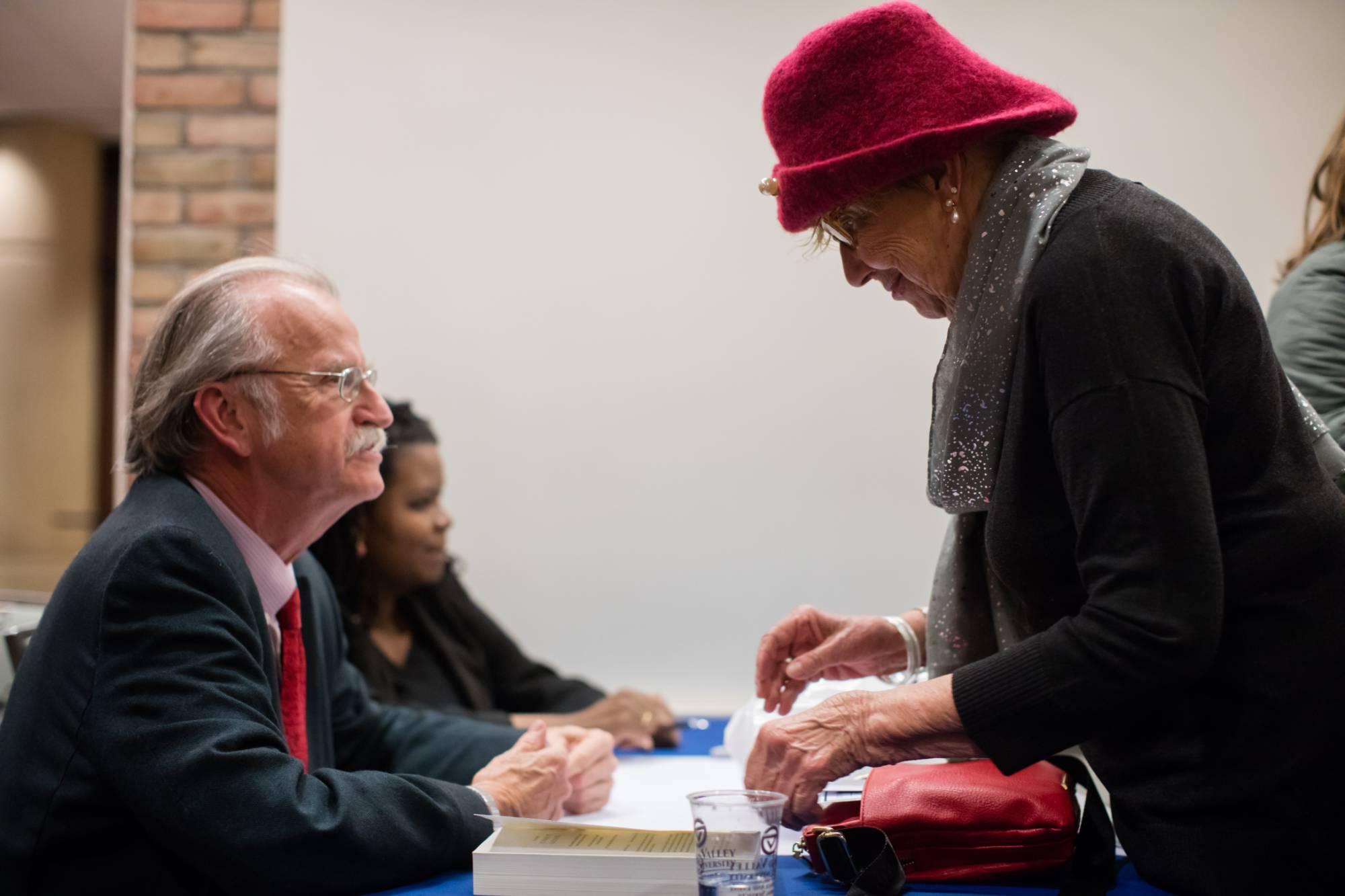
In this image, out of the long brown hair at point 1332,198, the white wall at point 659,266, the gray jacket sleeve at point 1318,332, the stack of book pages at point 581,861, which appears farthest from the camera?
the white wall at point 659,266

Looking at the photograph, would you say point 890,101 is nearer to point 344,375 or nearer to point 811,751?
point 811,751

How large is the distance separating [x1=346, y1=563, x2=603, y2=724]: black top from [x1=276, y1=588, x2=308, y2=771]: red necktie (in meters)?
1.25

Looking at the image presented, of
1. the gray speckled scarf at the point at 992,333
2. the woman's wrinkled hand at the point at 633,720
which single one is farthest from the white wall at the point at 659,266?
the gray speckled scarf at the point at 992,333

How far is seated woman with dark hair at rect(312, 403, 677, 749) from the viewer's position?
314cm

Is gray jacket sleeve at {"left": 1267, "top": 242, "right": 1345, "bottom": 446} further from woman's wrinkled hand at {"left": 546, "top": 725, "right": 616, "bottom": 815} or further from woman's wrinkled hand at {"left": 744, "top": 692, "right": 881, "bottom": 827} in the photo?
woman's wrinkled hand at {"left": 546, "top": 725, "right": 616, "bottom": 815}

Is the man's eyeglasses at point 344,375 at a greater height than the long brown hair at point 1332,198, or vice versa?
the long brown hair at point 1332,198

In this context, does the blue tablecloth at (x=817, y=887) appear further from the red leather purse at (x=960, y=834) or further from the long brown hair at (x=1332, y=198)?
the long brown hair at (x=1332, y=198)

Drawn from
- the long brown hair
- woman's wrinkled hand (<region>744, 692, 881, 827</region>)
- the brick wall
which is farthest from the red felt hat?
the brick wall

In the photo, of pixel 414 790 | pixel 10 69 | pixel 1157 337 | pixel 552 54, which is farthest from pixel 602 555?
pixel 10 69

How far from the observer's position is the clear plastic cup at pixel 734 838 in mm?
1149

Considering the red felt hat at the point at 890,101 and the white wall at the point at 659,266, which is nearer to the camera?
the red felt hat at the point at 890,101

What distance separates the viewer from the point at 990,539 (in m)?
1.34

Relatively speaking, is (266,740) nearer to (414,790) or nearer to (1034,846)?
(414,790)

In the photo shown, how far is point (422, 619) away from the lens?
11.4 ft
